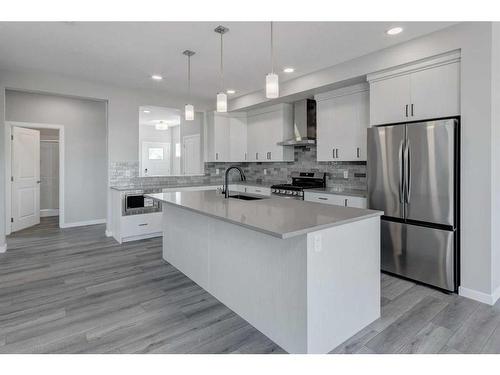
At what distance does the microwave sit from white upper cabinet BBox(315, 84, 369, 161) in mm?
2887

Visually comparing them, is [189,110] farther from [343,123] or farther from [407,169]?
[407,169]

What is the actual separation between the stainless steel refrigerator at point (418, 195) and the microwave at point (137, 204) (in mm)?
3454

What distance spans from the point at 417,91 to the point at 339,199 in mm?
1533

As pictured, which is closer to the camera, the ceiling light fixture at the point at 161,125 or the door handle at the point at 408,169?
the door handle at the point at 408,169

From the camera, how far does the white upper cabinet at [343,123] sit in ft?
13.1

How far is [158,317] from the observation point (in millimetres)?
2441

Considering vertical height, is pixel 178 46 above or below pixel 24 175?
above

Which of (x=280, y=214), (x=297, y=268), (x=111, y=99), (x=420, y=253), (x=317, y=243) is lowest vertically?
(x=420, y=253)

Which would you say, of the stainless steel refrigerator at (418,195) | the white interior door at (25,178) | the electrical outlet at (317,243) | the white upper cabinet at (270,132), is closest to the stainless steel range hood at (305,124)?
the white upper cabinet at (270,132)

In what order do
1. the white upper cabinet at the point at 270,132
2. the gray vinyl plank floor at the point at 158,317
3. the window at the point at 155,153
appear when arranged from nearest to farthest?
the gray vinyl plank floor at the point at 158,317 → the white upper cabinet at the point at 270,132 → the window at the point at 155,153

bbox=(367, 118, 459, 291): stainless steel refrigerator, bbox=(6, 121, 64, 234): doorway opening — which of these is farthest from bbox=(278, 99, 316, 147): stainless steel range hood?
bbox=(6, 121, 64, 234): doorway opening

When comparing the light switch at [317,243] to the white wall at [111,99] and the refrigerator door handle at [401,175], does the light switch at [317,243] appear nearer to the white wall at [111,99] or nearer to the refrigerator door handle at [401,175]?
the refrigerator door handle at [401,175]

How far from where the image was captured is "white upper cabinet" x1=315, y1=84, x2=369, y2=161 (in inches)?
157

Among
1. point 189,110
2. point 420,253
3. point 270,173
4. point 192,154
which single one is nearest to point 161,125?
point 192,154
